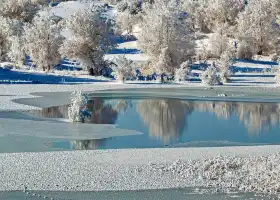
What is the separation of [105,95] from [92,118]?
354 inches

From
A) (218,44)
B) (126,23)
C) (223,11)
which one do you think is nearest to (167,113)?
(218,44)

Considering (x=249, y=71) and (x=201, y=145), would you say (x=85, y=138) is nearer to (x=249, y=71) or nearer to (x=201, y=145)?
(x=201, y=145)

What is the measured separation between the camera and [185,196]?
1115 cm

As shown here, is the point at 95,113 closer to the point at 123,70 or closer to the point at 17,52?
the point at 123,70

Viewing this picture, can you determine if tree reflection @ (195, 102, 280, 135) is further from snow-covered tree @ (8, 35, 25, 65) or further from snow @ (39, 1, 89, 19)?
snow @ (39, 1, 89, 19)

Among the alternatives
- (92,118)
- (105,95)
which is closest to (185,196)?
(92,118)

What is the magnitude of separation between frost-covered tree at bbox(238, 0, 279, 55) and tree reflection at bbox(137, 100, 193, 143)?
2508cm

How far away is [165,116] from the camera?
23141 mm

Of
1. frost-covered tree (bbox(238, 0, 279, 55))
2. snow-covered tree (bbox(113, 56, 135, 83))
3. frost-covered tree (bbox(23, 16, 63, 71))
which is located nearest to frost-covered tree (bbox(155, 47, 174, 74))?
snow-covered tree (bbox(113, 56, 135, 83))

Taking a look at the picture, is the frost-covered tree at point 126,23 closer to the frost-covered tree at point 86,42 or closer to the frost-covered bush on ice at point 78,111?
the frost-covered tree at point 86,42

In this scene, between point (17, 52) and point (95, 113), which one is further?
point (17, 52)

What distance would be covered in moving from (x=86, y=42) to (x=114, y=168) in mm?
31076

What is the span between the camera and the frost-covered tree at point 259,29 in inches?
2004

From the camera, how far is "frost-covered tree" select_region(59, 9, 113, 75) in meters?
43.0
